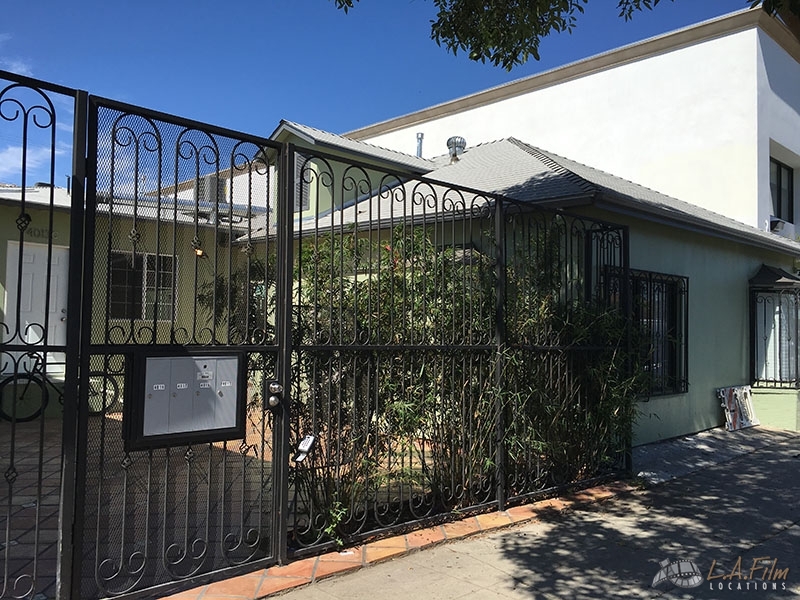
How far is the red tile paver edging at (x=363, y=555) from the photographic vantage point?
12.2 ft

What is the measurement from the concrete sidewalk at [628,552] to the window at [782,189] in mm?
10522

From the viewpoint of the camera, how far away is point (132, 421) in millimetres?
3523

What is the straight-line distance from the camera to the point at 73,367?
3283 mm

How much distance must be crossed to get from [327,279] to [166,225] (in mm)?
1219

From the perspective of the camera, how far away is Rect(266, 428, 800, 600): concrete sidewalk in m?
4.05

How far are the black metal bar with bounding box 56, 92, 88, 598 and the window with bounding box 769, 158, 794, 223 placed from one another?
15958 mm

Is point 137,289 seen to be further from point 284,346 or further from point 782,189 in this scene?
point 782,189

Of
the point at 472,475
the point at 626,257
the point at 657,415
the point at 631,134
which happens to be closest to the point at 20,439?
the point at 472,475

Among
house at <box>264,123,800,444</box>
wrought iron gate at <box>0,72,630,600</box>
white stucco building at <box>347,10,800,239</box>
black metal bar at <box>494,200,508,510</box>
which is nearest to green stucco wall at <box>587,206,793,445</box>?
house at <box>264,123,800,444</box>

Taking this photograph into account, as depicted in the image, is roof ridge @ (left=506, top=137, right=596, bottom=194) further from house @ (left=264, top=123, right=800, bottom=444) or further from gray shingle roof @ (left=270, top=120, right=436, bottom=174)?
gray shingle roof @ (left=270, top=120, right=436, bottom=174)

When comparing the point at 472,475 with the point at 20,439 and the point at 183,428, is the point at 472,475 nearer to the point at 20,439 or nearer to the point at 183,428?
the point at 183,428

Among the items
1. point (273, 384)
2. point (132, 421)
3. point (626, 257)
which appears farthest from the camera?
point (626, 257)

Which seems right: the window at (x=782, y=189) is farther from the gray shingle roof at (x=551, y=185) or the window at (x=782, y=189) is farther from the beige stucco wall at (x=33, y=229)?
the beige stucco wall at (x=33, y=229)

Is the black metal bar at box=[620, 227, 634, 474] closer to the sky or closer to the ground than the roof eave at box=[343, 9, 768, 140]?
closer to the ground
